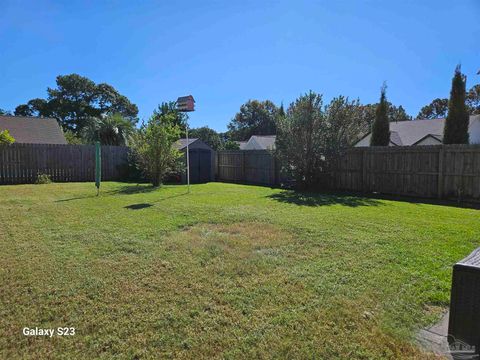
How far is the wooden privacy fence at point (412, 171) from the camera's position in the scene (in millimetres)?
9188

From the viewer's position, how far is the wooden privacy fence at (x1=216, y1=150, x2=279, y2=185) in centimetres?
1505

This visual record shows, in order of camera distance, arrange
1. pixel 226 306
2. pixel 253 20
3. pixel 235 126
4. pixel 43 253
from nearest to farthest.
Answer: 1. pixel 226 306
2. pixel 43 253
3. pixel 253 20
4. pixel 235 126

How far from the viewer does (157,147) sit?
38.9 feet

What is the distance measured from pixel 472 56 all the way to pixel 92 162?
17.3m

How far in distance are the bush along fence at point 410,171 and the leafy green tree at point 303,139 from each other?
2.28ft

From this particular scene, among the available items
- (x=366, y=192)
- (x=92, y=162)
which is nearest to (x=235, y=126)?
(x=92, y=162)

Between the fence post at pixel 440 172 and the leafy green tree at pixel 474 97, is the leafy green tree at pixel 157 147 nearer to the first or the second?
the fence post at pixel 440 172

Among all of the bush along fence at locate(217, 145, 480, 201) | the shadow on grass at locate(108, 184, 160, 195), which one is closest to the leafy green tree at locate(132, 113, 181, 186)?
the shadow on grass at locate(108, 184, 160, 195)

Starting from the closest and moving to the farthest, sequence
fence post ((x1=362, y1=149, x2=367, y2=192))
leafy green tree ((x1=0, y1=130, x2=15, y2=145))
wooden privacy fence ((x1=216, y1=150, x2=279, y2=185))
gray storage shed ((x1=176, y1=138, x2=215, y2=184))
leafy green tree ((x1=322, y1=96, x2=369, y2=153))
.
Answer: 1. leafy green tree ((x1=322, y1=96, x2=369, y2=153))
2. fence post ((x1=362, y1=149, x2=367, y2=192))
3. leafy green tree ((x1=0, y1=130, x2=15, y2=145))
4. wooden privacy fence ((x1=216, y1=150, x2=279, y2=185))
5. gray storage shed ((x1=176, y1=138, x2=215, y2=184))

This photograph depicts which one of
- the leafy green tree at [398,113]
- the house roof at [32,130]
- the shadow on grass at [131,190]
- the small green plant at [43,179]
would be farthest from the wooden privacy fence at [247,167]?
the leafy green tree at [398,113]

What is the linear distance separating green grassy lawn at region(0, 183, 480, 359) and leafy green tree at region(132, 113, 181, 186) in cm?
620

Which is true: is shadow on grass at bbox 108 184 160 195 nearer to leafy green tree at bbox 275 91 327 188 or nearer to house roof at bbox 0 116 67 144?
leafy green tree at bbox 275 91 327 188

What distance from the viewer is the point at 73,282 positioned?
307 centimetres

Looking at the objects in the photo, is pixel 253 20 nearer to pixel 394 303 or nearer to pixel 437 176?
pixel 437 176
